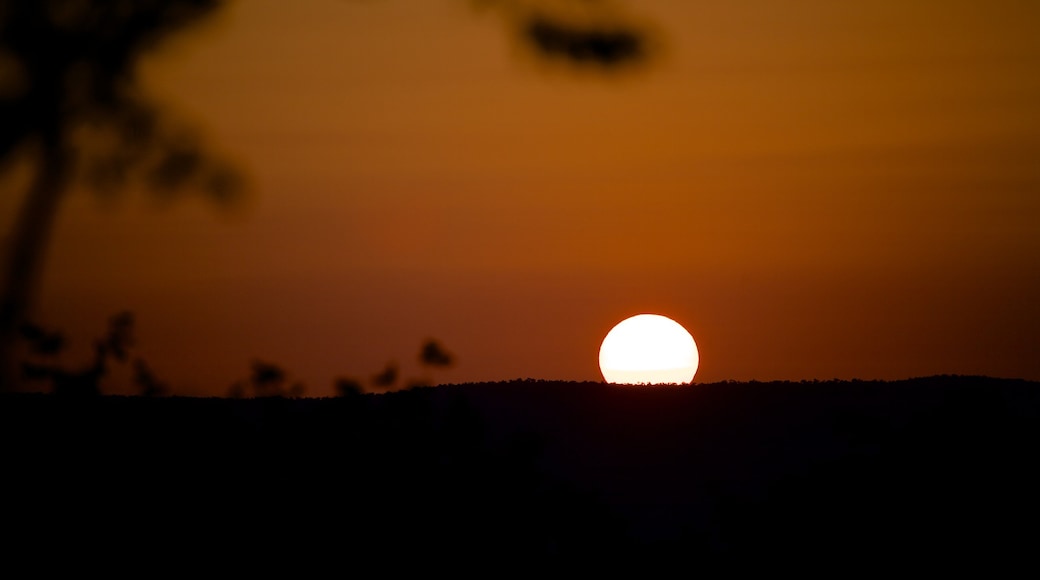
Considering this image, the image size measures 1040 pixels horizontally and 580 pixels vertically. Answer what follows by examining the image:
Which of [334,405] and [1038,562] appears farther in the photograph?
[334,405]

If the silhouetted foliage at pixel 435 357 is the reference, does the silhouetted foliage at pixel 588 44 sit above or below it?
above

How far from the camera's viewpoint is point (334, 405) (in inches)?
167

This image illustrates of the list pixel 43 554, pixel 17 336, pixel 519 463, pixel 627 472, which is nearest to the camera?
pixel 43 554

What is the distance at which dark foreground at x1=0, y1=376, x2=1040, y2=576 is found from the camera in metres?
3.46

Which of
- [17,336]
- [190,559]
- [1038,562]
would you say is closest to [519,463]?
[190,559]

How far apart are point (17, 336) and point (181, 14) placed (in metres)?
1.57

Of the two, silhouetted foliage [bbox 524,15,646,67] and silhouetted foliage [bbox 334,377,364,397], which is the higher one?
silhouetted foliage [bbox 524,15,646,67]

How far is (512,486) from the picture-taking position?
11.9 ft

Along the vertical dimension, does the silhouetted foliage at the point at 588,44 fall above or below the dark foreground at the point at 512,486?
above

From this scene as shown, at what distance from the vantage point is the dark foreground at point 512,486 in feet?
11.3

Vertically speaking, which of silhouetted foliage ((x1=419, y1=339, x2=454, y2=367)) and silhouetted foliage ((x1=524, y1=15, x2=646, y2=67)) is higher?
silhouetted foliage ((x1=524, y1=15, x2=646, y2=67))

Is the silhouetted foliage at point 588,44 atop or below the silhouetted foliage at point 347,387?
atop

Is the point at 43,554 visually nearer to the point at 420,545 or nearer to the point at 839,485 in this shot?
the point at 420,545

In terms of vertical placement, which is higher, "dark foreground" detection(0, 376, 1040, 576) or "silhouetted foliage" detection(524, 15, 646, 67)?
"silhouetted foliage" detection(524, 15, 646, 67)
